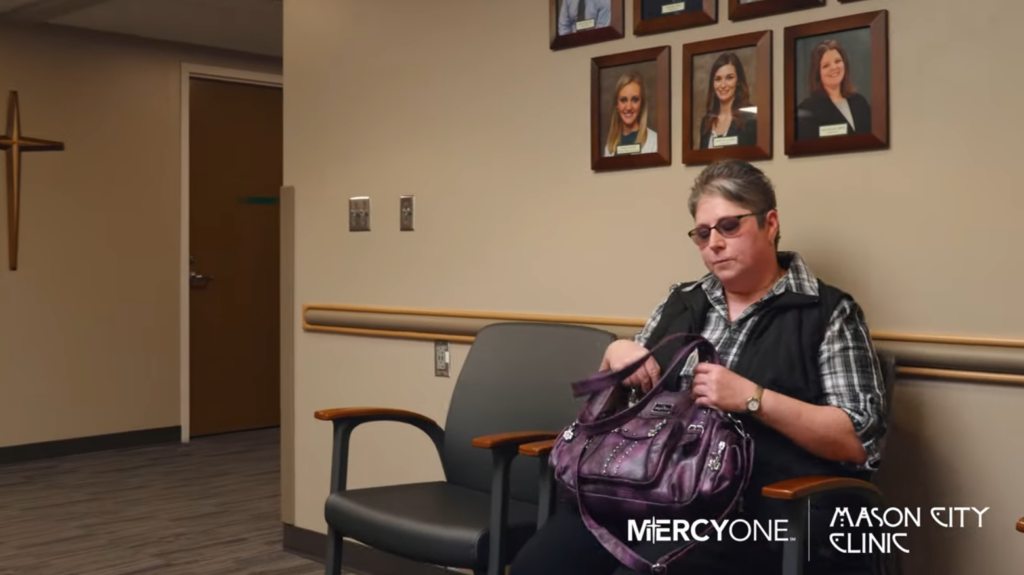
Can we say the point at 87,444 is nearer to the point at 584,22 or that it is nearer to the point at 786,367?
the point at 584,22

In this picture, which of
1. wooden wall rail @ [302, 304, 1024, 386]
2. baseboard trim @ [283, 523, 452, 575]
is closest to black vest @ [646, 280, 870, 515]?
wooden wall rail @ [302, 304, 1024, 386]

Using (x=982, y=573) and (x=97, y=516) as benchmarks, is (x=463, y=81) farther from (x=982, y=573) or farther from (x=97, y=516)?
(x=97, y=516)

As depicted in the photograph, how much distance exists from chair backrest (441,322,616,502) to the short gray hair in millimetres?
525

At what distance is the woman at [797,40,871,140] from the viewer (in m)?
2.42

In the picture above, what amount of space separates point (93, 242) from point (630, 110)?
4.05 metres

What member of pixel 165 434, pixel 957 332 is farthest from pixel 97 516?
pixel 957 332

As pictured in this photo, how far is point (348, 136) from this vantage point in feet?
12.2

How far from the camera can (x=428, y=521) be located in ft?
7.98

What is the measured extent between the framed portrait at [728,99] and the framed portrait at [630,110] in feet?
0.24

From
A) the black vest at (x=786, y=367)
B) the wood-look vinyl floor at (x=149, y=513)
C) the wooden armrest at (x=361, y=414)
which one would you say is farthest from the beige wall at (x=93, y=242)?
the black vest at (x=786, y=367)

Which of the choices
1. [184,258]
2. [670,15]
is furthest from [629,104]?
[184,258]

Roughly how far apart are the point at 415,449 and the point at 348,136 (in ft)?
3.56

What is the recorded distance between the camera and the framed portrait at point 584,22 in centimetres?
290

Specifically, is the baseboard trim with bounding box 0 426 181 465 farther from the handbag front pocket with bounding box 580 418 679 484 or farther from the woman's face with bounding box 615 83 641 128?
the handbag front pocket with bounding box 580 418 679 484
